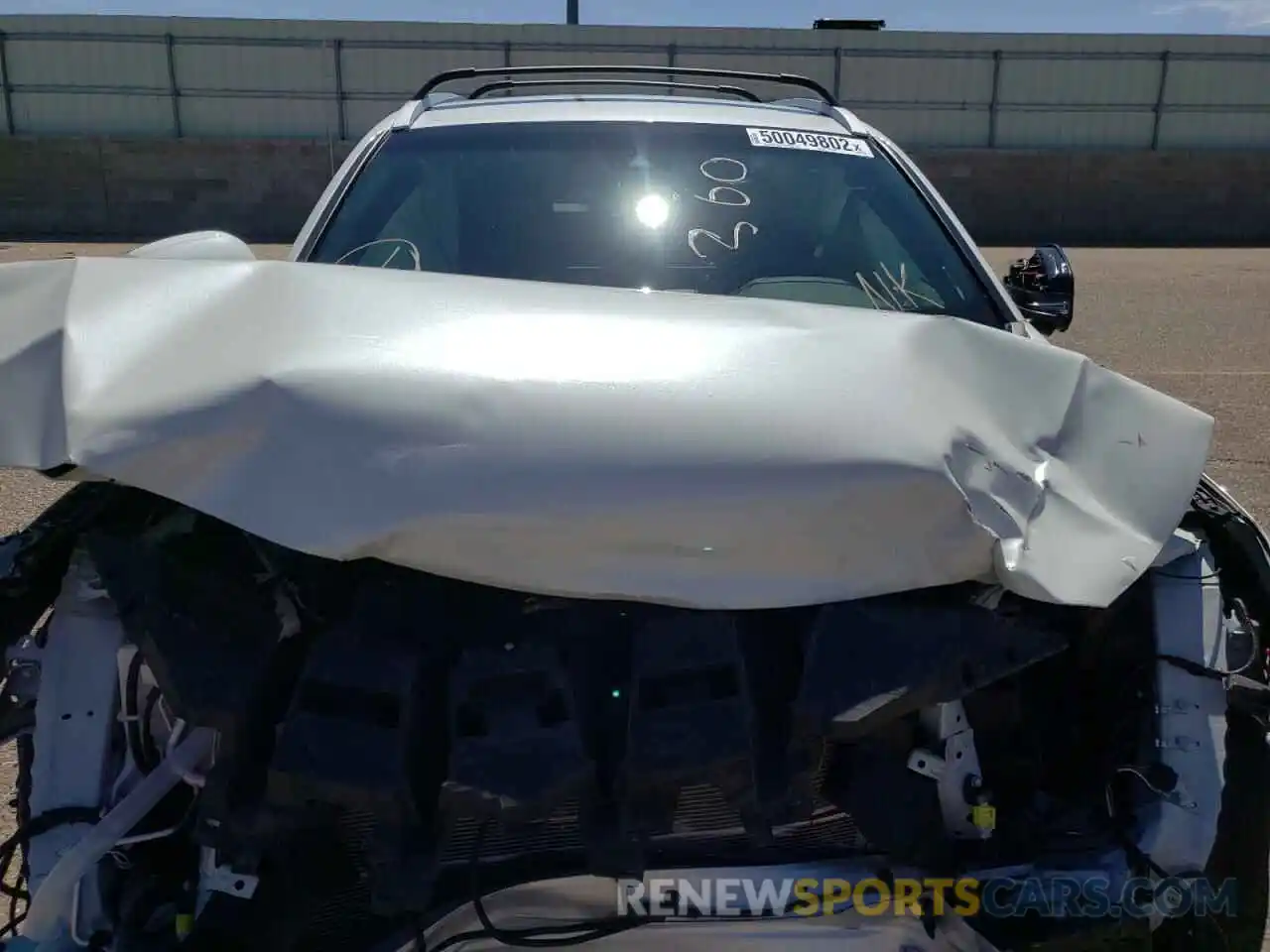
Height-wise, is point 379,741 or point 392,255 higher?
point 392,255

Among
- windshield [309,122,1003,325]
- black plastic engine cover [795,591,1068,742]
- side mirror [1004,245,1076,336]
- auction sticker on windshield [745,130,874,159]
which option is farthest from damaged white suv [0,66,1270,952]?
auction sticker on windshield [745,130,874,159]

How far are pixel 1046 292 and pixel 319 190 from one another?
19592 millimetres

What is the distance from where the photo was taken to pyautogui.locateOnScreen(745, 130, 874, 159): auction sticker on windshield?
315 centimetres

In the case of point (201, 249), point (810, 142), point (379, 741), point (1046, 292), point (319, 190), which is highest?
point (810, 142)

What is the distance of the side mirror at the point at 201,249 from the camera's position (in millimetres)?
2365

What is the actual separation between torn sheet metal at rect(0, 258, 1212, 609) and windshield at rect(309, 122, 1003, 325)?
91cm

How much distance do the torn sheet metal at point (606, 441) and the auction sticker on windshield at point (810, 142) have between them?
57.1 inches

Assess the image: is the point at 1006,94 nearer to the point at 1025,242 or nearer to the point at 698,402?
the point at 1025,242

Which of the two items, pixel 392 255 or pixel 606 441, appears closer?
pixel 606 441

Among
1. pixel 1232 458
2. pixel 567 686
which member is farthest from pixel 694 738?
pixel 1232 458

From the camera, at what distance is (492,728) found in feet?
5.15

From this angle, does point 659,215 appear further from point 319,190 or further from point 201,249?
point 319,190

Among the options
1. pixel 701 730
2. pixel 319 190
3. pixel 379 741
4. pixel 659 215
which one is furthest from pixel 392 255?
pixel 319 190

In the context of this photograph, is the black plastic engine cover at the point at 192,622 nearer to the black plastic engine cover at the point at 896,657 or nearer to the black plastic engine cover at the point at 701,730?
the black plastic engine cover at the point at 701,730
